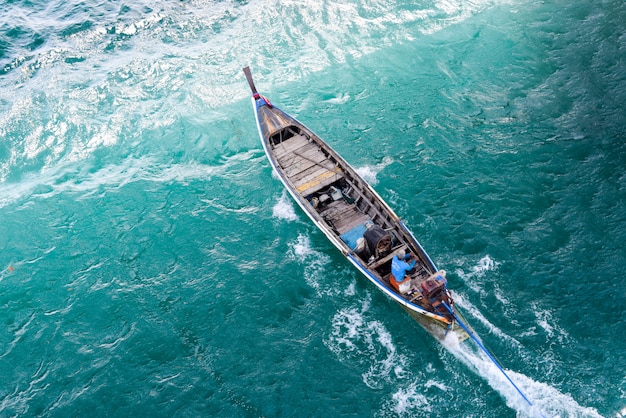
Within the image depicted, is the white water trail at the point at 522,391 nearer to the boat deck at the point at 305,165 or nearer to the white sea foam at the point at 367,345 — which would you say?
the white sea foam at the point at 367,345

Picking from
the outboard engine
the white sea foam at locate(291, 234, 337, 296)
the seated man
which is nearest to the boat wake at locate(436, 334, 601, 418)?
the seated man

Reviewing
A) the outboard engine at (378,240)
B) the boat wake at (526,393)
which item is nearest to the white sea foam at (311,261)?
the outboard engine at (378,240)

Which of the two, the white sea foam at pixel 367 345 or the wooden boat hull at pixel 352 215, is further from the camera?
the wooden boat hull at pixel 352 215

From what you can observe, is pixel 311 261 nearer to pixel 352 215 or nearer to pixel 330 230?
pixel 330 230

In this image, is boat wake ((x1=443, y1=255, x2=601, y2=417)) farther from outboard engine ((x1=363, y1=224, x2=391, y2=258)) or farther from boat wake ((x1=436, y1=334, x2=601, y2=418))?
outboard engine ((x1=363, y1=224, x2=391, y2=258))

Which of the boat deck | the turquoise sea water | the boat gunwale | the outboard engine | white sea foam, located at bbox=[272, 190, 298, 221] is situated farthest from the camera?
white sea foam, located at bbox=[272, 190, 298, 221]

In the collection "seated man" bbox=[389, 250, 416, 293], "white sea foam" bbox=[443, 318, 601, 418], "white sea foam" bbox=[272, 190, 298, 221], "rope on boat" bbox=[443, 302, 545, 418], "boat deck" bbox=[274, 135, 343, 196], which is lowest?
"white sea foam" bbox=[443, 318, 601, 418]
